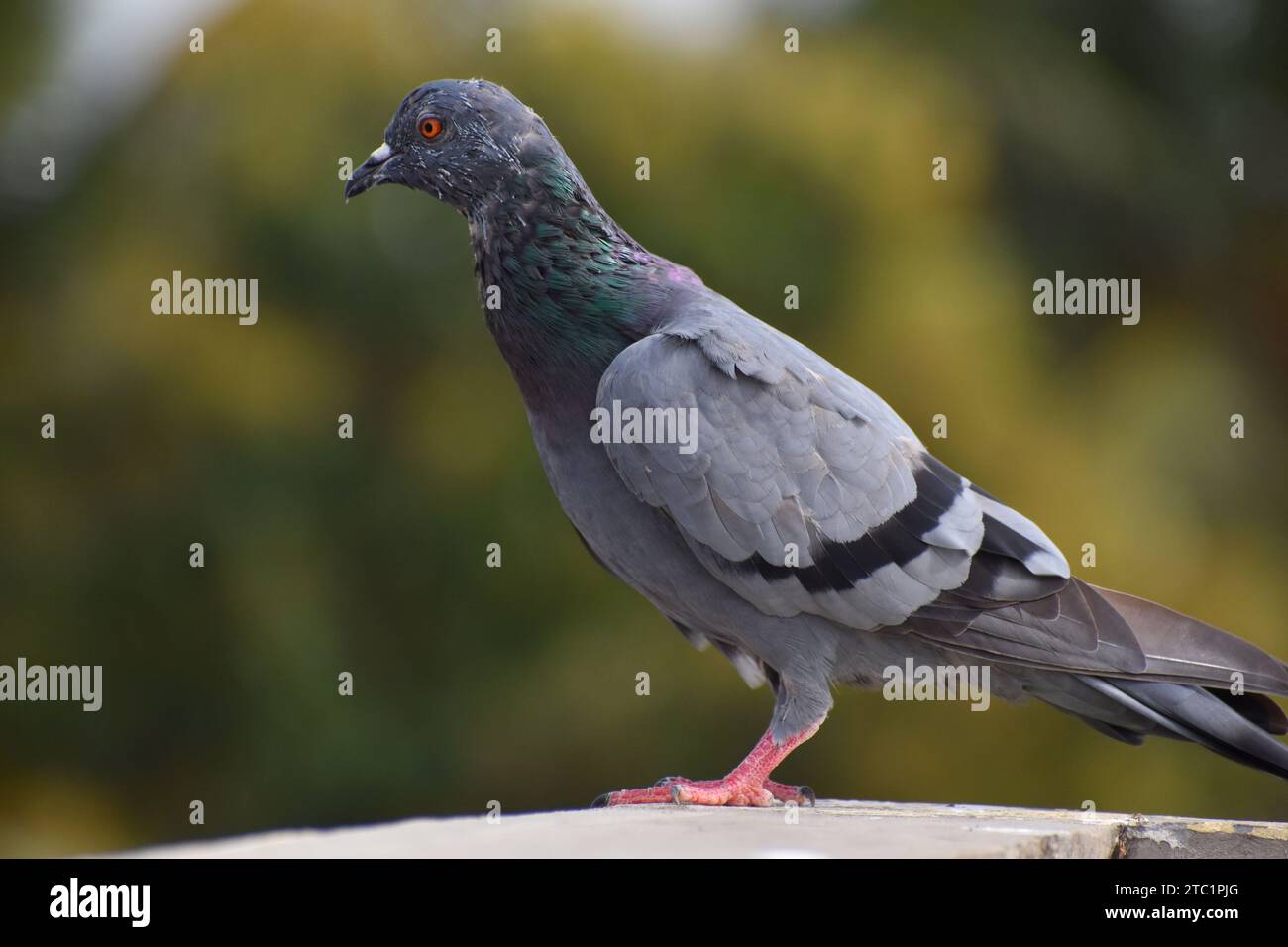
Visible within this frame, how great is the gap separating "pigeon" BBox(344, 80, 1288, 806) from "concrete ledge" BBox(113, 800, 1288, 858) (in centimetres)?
35

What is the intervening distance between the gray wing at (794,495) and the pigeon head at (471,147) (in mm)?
954

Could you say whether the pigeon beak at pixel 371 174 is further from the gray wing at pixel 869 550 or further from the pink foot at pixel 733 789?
the pink foot at pixel 733 789

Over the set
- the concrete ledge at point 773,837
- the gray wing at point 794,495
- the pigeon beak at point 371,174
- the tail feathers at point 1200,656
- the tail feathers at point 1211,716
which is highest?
the pigeon beak at point 371,174

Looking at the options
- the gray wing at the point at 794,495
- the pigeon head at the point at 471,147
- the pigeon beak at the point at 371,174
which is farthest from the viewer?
the pigeon beak at the point at 371,174

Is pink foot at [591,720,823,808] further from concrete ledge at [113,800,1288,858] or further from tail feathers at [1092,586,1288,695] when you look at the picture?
tail feathers at [1092,586,1288,695]

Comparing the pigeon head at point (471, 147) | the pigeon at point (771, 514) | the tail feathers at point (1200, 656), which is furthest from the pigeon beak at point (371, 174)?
the tail feathers at point (1200, 656)

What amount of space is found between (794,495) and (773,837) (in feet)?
4.62

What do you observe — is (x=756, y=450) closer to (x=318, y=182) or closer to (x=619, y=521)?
(x=619, y=521)

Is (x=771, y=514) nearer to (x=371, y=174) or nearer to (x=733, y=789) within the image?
(x=733, y=789)

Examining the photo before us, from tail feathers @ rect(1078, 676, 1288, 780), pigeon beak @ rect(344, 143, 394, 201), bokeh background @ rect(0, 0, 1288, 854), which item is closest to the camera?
tail feathers @ rect(1078, 676, 1288, 780)

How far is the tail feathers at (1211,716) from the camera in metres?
5.48

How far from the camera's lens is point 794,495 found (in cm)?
544

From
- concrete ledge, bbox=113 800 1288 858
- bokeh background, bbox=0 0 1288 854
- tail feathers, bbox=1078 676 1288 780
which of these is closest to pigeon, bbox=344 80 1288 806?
tail feathers, bbox=1078 676 1288 780

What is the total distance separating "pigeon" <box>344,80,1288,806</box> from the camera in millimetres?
5398
